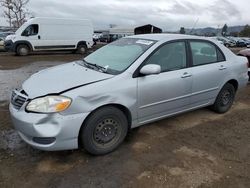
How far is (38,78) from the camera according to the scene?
3.80m

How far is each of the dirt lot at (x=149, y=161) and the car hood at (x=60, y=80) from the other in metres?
0.90

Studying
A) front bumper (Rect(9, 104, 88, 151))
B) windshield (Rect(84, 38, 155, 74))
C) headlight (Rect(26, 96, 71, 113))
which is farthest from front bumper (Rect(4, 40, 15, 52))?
headlight (Rect(26, 96, 71, 113))

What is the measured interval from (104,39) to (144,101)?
42124mm

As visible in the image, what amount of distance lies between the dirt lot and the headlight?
0.74 m

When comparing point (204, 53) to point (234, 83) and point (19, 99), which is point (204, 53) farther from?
point (19, 99)

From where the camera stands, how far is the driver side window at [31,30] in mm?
17109


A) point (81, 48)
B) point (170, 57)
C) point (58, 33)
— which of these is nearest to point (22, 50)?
point (58, 33)

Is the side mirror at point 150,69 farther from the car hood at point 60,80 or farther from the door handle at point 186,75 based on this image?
the door handle at point 186,75

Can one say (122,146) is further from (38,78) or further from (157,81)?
(38,78)

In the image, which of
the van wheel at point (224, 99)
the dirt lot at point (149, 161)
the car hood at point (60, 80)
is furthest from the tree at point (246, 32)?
the car hood at point (60, 80)

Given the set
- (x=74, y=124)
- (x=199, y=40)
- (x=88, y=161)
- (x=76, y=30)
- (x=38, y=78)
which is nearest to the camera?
(x=74, y=124)

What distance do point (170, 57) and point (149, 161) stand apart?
65.8 inches

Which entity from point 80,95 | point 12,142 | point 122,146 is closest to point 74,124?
point 80,95

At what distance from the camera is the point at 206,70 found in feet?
15.2
